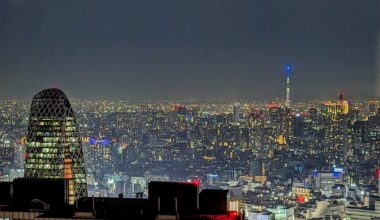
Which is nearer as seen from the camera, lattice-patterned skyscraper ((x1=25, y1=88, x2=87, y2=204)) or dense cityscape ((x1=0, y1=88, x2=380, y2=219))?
lattice-patterned skyscraper ((x1=25, y1=88, x2=87, y2=204))

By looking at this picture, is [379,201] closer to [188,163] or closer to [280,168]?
[280,168]

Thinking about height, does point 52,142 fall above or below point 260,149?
above

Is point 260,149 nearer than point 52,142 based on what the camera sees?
No

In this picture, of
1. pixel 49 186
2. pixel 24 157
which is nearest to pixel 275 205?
pixel 24 157
